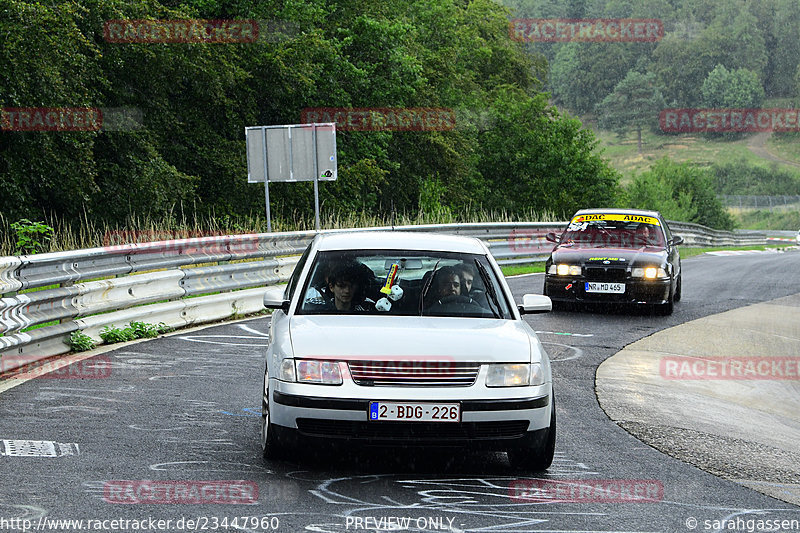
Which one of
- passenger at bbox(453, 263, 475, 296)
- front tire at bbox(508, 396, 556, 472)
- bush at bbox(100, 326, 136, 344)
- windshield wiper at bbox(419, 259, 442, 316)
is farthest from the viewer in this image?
bush at bbox(100, 326, 136, 344)

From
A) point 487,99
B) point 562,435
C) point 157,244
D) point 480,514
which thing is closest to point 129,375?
point 157,244

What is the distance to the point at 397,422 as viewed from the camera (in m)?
5.67

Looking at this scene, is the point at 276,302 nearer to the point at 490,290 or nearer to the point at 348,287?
the point at 348,287

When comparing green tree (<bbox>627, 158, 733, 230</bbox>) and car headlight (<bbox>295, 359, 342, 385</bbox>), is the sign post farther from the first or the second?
green tree (<bbox>627, 158, 733, 230</bbox>)

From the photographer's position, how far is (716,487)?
596cm

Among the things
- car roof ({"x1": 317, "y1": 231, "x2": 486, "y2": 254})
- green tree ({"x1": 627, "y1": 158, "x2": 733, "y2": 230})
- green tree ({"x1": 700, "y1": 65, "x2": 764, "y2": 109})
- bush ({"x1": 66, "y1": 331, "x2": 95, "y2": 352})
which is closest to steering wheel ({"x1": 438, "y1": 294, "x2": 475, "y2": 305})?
car roof ({"x1": 317, "y1": 231, "x2": 486, "y2": 254})

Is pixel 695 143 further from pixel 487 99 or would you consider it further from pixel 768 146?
pixel 487 99

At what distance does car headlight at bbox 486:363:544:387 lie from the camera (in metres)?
5.86

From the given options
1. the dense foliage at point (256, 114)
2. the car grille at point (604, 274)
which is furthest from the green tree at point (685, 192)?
the car grille at point (604, 274)

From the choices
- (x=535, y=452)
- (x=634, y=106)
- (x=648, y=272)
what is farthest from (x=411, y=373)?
(x=634, y=106)

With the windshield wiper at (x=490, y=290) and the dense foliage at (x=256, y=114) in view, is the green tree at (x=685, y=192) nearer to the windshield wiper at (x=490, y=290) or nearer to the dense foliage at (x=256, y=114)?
the dense foliage at (x=256, y=114)

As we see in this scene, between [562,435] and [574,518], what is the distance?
2.19 metres

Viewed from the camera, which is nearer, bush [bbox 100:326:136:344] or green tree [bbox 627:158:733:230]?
bush [bbox 100:326:136:344]

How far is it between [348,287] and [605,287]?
29.6 feet
